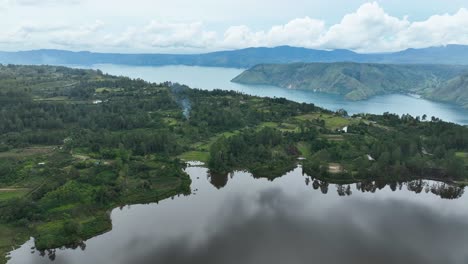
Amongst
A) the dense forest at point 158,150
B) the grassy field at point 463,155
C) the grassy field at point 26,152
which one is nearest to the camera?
the dense forest at point 158,150

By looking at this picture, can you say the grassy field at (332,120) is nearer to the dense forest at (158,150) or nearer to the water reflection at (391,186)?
the dense forest at (158,150)

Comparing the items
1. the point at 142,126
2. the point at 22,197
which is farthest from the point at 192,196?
the point at 142,126

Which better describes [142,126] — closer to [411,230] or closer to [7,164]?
[7,164]

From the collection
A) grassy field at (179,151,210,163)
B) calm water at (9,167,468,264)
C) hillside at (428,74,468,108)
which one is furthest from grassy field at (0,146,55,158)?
hillside at (428,74,468,108)

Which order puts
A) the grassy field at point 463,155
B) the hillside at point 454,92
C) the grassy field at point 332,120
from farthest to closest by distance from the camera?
the hillside at point 454,92 → the grassy field at point 332,120 → the grassy field at point 463,155

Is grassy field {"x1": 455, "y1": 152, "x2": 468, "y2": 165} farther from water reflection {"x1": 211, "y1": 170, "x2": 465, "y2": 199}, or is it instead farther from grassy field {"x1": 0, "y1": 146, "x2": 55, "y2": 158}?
grassy field {"x1": 0, "y1": 146, "x2": 55, "y2": 158}

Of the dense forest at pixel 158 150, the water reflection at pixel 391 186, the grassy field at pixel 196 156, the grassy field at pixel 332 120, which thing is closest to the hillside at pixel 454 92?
the dense forest at pixel 158 150
